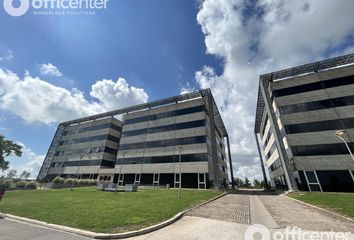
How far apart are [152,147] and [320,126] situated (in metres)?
32.6

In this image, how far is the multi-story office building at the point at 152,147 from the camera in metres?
35.2

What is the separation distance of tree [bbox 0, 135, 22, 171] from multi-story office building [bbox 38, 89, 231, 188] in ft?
34.2

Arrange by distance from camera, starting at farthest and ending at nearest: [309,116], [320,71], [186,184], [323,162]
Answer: [186,184], [320,71], [309,116], [323,162]

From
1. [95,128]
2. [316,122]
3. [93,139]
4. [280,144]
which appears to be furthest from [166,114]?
[316,122]

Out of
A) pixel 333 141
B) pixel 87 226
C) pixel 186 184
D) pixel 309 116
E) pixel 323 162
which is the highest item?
pixel 309 116

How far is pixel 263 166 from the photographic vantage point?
58.4m

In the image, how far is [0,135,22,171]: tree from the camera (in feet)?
151

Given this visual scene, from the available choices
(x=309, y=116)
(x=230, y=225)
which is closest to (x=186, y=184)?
(x=309, y=116)

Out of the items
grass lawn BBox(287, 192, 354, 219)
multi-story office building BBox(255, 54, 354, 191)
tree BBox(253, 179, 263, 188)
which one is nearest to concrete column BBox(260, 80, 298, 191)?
multi-story office building BBox(255, 54, 354, 191)

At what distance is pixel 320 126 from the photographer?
28.3 meters

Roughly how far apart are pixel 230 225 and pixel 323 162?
1104 inches

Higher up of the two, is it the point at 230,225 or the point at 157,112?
the point at 157,112

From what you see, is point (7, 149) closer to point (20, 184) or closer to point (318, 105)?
point (20, 184)

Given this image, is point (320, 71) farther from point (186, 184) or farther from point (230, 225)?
point (230, 225)
